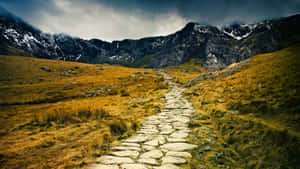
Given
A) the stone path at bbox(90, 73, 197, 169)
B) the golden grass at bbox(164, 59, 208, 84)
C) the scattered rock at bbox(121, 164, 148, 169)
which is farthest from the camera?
the golden grass at bbox(164, 59, 208, 84)

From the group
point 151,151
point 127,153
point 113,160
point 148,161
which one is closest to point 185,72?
point 151,151

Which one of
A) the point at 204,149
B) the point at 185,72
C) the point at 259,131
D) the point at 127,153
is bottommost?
the point at 127,153

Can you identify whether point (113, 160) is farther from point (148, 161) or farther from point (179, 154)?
point (179, 154)

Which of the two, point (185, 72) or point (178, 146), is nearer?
point (178, 146)

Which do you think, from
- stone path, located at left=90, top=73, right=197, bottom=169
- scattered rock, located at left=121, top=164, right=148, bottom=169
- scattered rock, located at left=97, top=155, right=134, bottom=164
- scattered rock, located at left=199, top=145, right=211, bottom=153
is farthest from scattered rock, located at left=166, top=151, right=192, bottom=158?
scattered rock, located at left=97, top=155, right=134, bottom=164

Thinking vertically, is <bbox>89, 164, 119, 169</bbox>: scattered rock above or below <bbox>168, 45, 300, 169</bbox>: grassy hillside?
below

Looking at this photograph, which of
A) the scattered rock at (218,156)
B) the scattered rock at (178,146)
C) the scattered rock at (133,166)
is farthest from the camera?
the scattered rock at (178,146)

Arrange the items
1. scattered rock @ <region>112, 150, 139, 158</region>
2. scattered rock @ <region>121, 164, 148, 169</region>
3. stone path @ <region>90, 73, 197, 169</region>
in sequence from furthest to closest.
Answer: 1. scattered rock @ <region>112, 150, 139, 158</region>
2. stone path @ <region>90, 73, 197, 169</region>
3. scattered rock @ <region>121, 164, 148, 169</region>

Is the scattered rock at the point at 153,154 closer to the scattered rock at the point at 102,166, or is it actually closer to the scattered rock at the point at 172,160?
the scattered rock at the point at 172,160

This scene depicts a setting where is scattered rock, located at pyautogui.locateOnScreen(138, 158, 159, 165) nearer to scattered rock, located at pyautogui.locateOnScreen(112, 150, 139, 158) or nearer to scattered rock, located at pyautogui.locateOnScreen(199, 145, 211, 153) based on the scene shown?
scattered rock, located at pyautogui.locateOnScreen(112, 150, 139, 158)

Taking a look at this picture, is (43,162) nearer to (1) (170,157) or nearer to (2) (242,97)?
(1) (170,157)

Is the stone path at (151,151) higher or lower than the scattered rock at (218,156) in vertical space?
lower

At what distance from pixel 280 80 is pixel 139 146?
607cm

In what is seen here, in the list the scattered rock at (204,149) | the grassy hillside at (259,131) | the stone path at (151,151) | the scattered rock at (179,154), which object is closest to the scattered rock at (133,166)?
the stone path at (151,151)
